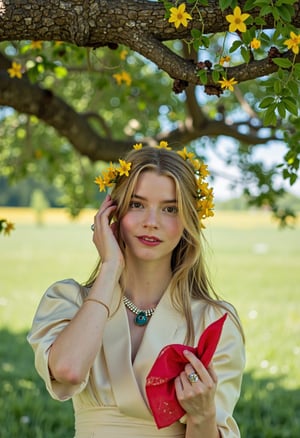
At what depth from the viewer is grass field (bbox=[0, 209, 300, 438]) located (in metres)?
5.66

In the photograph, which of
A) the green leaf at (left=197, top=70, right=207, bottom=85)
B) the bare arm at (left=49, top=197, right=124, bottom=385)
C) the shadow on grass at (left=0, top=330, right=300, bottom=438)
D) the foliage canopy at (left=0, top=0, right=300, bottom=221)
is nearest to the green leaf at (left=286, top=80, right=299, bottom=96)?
the foliage canopy at (left=0, top=0, right=300, bottom=221)

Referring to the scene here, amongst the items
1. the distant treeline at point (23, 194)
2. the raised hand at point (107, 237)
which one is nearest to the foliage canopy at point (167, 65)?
the raised hand at point (107, 237)

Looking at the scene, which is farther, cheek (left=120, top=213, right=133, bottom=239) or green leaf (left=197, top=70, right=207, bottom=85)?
cheek (left=120, top=213, right=133, bottom=239)

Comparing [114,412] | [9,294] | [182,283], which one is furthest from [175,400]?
[9,294]

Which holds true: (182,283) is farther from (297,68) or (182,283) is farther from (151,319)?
(297,68)

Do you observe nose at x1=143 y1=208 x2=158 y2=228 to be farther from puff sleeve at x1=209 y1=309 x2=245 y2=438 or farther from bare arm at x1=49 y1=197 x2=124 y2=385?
puff sleeve at x1=209 y1=309 x2=245 y2=438

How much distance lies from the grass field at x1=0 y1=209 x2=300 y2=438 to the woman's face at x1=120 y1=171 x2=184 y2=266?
629 millimetres

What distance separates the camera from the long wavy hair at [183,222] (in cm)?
270

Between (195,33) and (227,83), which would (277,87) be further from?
(195,33)

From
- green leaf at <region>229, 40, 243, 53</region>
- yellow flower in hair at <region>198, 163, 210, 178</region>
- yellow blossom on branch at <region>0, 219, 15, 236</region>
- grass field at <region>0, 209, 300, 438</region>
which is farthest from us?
grass field at <region>0, 209, 300, 438</region>

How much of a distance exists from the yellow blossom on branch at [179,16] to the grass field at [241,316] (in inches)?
47.5

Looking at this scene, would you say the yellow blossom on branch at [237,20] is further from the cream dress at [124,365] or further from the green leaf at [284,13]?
the cream dress at [124,365]

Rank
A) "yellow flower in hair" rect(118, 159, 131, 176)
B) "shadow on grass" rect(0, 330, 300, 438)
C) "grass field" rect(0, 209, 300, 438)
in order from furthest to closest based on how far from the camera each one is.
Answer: "grass field" rect(0, 209, 300, 438) → "shadow on grass" rect(0, 330, 300, 438) → "yellow flower in hair" rect(118, 159, 131, 176)

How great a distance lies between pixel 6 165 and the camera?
7.03 m
